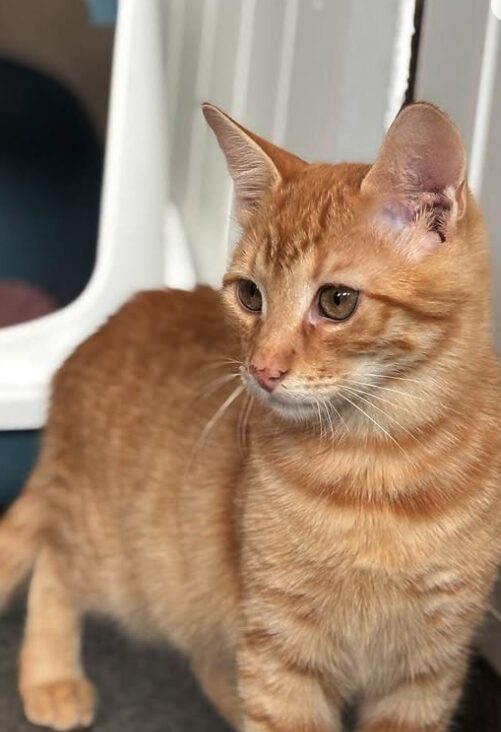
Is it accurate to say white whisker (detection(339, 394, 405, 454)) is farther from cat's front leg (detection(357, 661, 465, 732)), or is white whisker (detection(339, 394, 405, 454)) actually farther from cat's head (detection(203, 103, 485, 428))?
cat's front leg (detection(357, 661, 465, 732))

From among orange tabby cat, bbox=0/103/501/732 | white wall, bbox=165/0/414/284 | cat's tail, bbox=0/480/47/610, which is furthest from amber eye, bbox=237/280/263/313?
cat's tail, bbox=0/480/47/610

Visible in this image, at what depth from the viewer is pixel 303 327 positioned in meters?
0.89

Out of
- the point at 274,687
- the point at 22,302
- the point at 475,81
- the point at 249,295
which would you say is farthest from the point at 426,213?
the point at 22,302

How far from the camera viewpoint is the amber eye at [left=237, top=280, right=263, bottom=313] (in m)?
0.96

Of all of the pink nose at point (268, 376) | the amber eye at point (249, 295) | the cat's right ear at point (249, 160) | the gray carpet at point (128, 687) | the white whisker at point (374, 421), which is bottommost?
the gray carpet at point (128, 687)

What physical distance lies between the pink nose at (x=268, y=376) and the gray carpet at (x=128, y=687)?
0.61m

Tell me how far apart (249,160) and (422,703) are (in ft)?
1.83

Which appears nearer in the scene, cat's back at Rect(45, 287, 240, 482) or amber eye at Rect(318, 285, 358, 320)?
amber eye at Rect(318, 285, 358, 320)

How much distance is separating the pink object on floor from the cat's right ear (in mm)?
717

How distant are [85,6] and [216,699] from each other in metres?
1.04

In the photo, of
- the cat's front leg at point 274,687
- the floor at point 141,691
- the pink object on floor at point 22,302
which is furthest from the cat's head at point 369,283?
the pink object on floor at point 22,302

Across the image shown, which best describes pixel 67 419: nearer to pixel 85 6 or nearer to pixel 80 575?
pixel 80 575

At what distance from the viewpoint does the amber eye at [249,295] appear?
0.96m

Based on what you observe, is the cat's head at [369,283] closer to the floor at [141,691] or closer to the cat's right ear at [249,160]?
the cat's right ear at [249,160]
